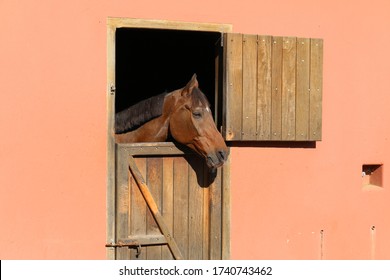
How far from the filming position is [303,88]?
5004mm

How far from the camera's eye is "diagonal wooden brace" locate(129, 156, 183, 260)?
479 cm

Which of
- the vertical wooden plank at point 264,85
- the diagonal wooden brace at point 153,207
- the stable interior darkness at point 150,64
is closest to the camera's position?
the diagonal wooden brace at point 153,207

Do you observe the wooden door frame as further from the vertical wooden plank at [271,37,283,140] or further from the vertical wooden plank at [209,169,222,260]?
the vertical wooden plank at [209,169,222,260]

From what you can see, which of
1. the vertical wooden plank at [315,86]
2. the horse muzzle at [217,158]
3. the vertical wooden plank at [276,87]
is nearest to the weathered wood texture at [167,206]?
the horse muzzle at [217,158]

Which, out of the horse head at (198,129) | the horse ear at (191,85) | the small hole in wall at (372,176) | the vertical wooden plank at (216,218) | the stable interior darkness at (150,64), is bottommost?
the vertical wooden plank at (216,218)

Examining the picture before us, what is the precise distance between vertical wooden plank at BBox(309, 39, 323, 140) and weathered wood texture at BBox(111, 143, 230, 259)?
32.1 inches

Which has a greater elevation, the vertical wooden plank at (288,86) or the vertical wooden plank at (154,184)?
the vertical wooden plank at (288,86)

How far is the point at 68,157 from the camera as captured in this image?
464 cm

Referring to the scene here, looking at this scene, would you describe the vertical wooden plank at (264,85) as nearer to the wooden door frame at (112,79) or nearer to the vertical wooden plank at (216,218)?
the wooden door frame at (112,79)

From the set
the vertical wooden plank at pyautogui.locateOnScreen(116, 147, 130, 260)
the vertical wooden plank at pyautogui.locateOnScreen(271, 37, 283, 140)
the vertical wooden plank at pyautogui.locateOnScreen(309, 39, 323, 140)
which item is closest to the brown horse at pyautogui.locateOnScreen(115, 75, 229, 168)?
the vertical wooden plank at pyautogui.locateOnScreen(116, 147, 130, 260)

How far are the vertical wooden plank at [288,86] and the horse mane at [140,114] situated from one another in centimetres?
93

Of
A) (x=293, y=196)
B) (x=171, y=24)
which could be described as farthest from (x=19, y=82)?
(x=293, y=196)

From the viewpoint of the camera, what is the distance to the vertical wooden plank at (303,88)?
197 inches

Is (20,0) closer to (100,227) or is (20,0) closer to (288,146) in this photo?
(100,227)
